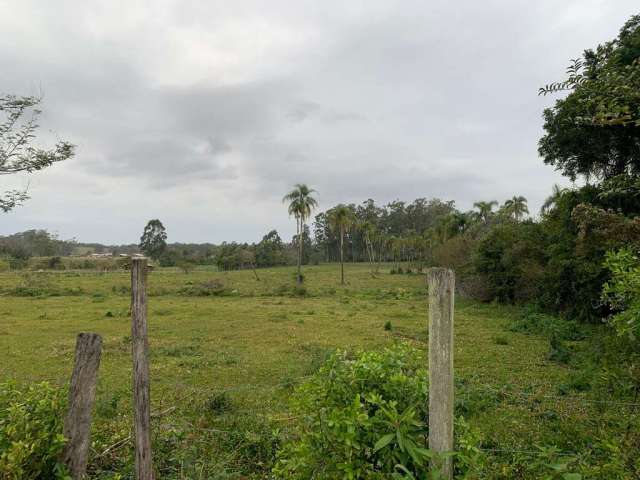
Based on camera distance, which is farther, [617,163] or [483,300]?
[483,300]

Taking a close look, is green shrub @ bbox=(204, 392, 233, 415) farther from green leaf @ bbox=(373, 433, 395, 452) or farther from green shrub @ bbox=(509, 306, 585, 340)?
green shrub @ bbox=(509, 306, 585, 340)

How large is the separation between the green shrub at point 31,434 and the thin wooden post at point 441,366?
2.68 meters

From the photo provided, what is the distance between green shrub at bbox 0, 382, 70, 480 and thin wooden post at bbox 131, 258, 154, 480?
0.52 metres

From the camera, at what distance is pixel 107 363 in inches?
398

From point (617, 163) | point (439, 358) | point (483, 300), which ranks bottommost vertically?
point (483, 300)

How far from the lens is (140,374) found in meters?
3.14

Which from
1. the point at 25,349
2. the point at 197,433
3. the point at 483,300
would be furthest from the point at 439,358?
the point at 483,300

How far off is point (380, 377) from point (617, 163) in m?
17.7

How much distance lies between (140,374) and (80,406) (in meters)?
0.52

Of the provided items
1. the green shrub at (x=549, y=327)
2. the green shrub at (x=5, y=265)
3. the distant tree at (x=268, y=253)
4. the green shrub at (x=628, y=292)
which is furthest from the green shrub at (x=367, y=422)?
the distant tree at (x=268, y=253)

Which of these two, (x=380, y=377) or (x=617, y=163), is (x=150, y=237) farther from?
(x=380, y=377)

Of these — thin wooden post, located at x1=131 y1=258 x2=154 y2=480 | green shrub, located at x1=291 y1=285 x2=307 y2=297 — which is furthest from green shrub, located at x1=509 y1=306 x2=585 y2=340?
green shrub, located at x1=291 y1=285 x2=307 y2=297

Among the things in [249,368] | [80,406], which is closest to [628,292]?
[80,406]

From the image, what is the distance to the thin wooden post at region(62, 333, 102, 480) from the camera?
3086 mm
